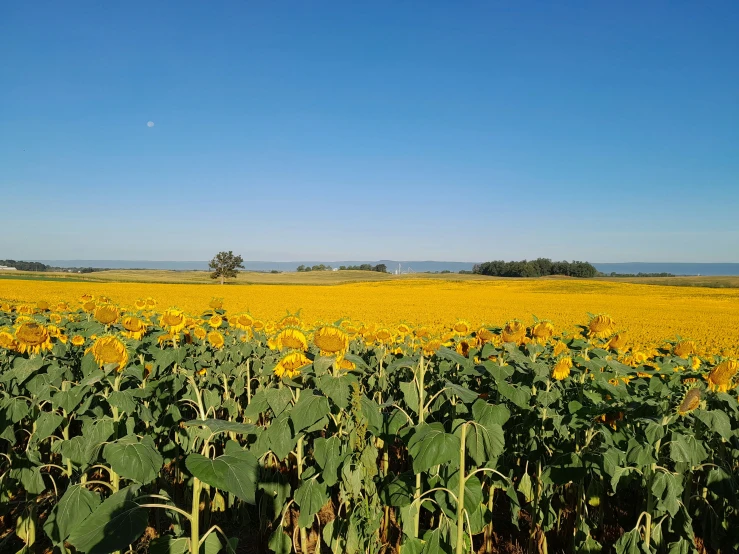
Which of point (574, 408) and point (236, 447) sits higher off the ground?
point (236, 447)

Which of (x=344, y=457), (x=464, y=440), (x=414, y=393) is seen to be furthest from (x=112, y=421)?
(x=464, y=440)

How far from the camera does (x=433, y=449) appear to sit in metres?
2.38

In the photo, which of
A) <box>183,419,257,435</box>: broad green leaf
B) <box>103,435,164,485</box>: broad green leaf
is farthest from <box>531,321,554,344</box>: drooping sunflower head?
<box>103,435,164,485</box>: broad green leaf

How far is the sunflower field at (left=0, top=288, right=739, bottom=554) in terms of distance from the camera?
7.75 feet

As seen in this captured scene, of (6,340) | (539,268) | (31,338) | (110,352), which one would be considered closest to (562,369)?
(110,352)

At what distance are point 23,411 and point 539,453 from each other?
421 cm

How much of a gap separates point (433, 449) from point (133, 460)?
4.72 ft

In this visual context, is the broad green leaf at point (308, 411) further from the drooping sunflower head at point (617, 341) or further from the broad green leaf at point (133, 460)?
the drooping sunflower head at point (617, 341)

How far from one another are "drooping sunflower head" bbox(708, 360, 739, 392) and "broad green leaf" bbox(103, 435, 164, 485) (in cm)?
392

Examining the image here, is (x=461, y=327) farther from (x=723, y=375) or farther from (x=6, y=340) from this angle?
(x=6, y=340)

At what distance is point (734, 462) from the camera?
4316mm

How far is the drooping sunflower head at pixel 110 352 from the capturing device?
333 cm

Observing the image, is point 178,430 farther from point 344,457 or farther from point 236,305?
point 236,305

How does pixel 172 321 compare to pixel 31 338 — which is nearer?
pixel 31 338
